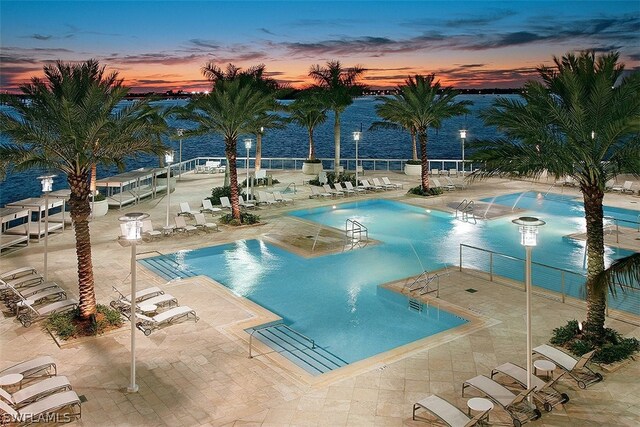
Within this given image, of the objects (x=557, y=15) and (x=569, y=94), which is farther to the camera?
(x=557, y=15)

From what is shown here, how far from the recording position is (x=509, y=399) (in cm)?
869

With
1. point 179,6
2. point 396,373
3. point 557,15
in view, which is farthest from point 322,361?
point 557,15

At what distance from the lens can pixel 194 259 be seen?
18.1 m

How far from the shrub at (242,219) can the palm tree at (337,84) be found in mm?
10921

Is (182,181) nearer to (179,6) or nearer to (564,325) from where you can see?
(179,6)

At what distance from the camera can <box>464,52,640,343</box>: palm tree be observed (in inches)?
416

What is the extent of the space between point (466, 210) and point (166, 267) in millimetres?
13472

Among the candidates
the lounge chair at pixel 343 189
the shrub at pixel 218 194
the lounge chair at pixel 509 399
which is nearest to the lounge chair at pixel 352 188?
the lounge chair at pixel 343 189

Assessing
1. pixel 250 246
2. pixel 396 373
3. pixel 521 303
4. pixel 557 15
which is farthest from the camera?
pixel 557 15

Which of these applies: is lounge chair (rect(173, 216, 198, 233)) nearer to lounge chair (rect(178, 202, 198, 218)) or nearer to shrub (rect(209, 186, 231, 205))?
lounge chair (rect(178, 202, 198, 218))

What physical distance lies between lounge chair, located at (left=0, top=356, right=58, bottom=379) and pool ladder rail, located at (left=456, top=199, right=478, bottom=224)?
56.3ft

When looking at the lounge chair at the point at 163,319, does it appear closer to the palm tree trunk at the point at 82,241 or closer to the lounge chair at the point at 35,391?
the palm tree trunk at the point at 82,241

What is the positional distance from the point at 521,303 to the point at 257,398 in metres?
7.17

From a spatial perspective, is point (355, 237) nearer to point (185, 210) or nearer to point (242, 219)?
point (242, 219)
